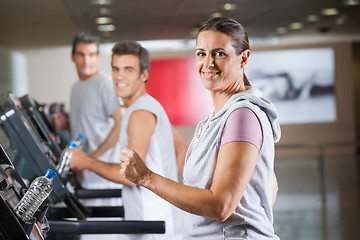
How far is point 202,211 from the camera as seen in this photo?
4.65 ft

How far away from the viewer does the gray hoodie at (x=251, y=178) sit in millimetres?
1506

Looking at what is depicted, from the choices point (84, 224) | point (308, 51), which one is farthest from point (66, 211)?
point (308, 51)

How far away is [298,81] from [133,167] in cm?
1307

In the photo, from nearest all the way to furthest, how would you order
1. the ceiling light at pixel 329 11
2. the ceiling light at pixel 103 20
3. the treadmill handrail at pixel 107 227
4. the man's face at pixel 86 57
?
the treadmill handrail at pixel 107 227 < the man's face at pixel 86 57 < the ceiling light at pixel 329 11 < the ceiling light at pixel 103 20

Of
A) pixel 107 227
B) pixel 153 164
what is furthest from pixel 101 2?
pixel 107 227

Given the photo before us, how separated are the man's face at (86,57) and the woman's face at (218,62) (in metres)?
2.19

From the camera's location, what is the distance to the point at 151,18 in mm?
10578

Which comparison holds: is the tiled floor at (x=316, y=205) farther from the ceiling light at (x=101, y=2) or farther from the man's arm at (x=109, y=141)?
the ceiling light at (x=101, y=2)

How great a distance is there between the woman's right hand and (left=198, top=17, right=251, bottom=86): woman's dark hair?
42cm

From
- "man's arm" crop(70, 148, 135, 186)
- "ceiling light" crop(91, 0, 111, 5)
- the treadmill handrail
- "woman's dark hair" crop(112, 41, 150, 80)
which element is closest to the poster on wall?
"ceiling light" crop(91, 0, 111, 5)

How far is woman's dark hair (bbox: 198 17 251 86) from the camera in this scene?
5.13 ft

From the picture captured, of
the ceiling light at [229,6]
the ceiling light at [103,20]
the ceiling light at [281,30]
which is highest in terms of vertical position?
the ceiling light at [103,20]

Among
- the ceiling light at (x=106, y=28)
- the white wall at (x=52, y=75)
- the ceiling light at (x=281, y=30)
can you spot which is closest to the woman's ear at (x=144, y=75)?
the ceiling light at (x=106, y=28)

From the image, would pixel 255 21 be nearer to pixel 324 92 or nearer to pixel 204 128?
pixel 324 92
